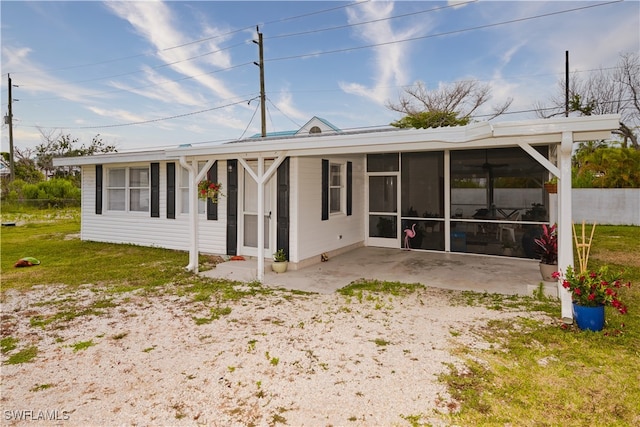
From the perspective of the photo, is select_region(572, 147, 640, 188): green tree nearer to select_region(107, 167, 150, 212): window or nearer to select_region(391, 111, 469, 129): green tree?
select_region(391, 111, 469, 129): green tree

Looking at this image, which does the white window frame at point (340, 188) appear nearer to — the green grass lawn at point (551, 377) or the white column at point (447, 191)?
the white column at point (447, 191)

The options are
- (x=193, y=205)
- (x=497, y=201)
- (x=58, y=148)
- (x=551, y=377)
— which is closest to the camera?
(x=551, y=377)

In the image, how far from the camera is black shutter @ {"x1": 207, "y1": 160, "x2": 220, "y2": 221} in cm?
786

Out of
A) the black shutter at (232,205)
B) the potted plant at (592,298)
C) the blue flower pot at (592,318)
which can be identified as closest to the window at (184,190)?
the black shutter at (232,205)

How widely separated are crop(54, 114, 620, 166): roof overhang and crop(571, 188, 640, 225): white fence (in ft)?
38.1

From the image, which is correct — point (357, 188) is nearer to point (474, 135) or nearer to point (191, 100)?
point (474, 135)

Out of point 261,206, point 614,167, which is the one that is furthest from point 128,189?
point 614,167

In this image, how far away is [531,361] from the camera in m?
3.07

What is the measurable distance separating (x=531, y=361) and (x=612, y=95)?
797 inches

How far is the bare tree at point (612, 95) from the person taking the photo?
17.1 metres

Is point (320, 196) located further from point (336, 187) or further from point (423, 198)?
point (423, 198)

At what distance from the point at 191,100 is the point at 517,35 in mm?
15388

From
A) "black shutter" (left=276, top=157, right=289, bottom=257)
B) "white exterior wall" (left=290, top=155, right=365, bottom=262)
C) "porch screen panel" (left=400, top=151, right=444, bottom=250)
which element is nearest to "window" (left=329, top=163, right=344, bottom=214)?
"white exterior wall" (left=290, top=155, right=365, bottom=262)

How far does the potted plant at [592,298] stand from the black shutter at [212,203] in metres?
6.40
